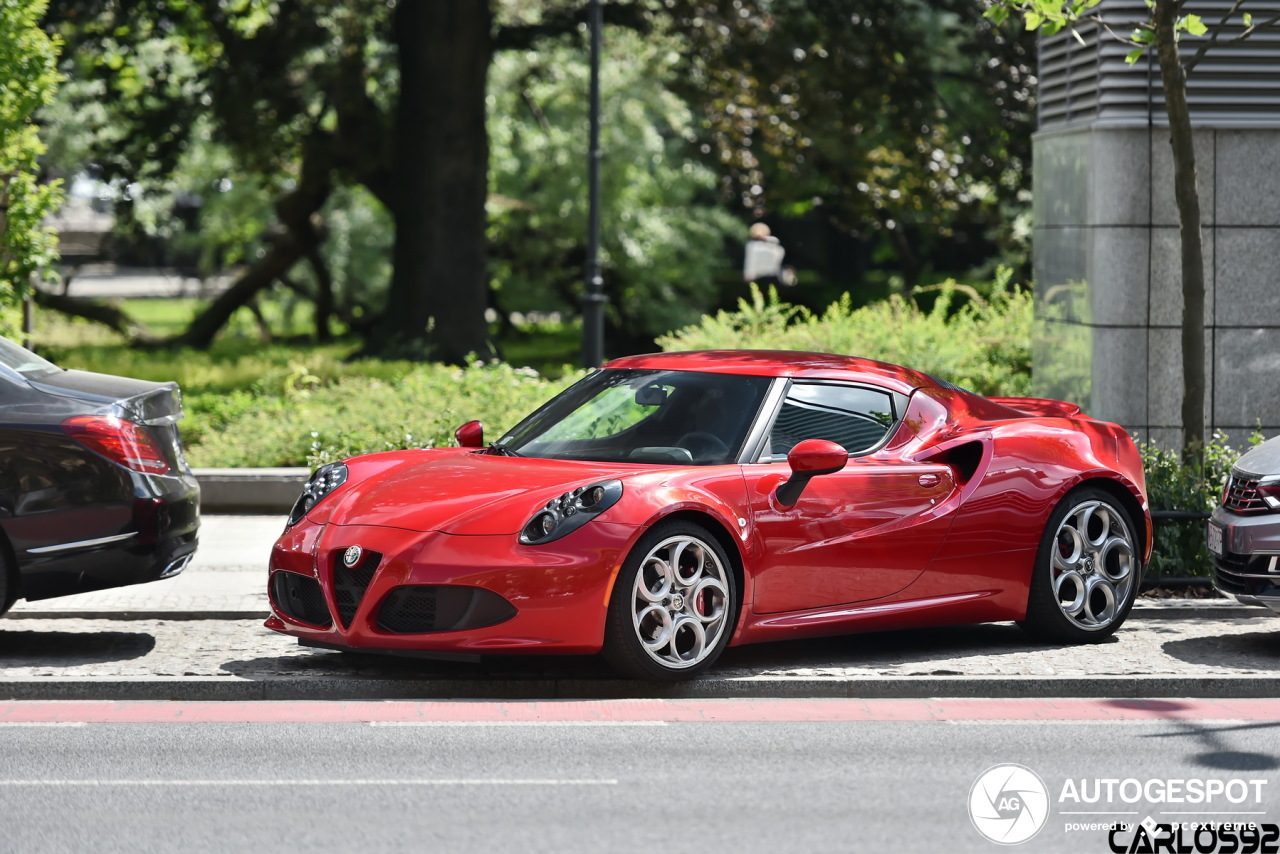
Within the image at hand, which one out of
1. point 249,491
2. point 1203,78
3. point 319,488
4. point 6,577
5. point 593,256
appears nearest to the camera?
point 6,577

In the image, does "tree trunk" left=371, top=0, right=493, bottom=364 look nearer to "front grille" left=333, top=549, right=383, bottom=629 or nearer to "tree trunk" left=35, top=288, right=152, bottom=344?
"tree trunk" left=35, top=288, right=152, bottom=344

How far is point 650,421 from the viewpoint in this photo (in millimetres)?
7898

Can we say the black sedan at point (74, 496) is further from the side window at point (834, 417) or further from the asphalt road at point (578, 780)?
the side window at point (834, 417)

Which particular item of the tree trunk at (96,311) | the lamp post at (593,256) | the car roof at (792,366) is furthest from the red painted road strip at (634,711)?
the tree trunk at (96,311)

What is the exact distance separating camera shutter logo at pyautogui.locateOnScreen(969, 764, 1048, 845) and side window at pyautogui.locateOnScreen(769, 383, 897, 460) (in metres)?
2.08

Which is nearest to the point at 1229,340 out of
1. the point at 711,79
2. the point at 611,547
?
the point at 611,547

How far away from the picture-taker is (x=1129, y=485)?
8.46 metres

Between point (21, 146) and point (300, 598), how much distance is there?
23.6ft

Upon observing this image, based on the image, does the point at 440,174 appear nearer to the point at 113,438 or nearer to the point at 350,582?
the point at 113,438

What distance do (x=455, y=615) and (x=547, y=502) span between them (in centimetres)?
58

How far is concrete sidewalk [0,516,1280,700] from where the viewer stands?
7383 millimetres

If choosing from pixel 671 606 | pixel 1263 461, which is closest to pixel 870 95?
pixel 1263 461

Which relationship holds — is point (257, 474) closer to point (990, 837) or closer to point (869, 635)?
point (869, 635)

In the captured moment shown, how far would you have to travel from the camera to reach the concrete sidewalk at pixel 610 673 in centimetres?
738
